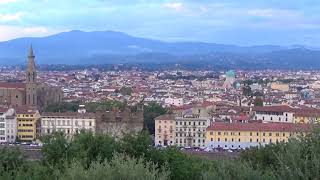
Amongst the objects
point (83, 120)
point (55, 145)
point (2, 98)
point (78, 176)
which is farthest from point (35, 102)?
point (78, 176)

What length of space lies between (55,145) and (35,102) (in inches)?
1312

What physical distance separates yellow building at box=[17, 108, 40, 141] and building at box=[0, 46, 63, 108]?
8448 millimetres

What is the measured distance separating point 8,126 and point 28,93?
10406 mm

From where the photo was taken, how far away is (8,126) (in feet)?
117

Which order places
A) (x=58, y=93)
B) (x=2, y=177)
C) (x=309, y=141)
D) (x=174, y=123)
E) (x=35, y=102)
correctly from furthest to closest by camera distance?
(x=58, y=93)
(x=35, y=102)
(x=174, y=123)
(x=2, y=177)
(x=309, y=141)

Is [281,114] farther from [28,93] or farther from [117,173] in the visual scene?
[117,173]

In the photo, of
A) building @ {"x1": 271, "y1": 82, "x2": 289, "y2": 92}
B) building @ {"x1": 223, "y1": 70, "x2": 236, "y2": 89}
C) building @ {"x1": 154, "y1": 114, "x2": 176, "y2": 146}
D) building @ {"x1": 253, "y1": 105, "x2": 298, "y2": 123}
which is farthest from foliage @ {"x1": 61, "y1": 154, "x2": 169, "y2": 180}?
building @ {"x1": 223, "y1": 70, "x2": 236, "y2": 89}

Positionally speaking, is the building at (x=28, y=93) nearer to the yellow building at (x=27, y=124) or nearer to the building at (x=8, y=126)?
the yellow building at (x=27, y=124)

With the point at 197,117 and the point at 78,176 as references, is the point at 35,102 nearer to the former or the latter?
the point at 197,117

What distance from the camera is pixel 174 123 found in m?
34.2

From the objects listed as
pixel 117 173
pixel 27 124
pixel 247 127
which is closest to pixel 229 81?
pixel 27 124

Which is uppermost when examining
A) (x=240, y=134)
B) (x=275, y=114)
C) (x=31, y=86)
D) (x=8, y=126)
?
(x=31, y=86)

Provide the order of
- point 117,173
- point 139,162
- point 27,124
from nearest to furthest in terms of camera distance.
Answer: point 117,173 < point 139,162 < point 27,124

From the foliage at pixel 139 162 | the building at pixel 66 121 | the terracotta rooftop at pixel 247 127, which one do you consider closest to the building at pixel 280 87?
the terracotta rooftop at pixel 247 127
